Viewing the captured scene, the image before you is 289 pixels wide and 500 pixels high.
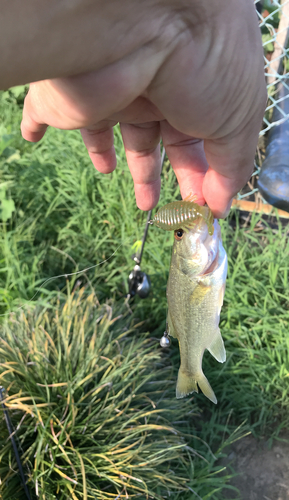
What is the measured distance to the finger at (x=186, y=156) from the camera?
1230 millimetres

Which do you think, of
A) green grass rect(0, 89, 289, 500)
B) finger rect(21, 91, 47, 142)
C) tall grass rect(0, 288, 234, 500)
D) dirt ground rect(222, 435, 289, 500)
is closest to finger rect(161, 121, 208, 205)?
finger rect(21, 91, 47, 142)

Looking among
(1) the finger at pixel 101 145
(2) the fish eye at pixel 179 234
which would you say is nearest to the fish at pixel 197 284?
(2) the fish eye at pixel 179 234

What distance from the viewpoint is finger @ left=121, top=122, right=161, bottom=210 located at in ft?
4.25

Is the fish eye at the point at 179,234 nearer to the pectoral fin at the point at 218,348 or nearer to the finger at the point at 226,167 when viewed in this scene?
the finger at the point at 226,167

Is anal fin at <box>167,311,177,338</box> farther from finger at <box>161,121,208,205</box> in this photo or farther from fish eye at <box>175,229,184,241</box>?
finger at <box>161,121,208,205</box>

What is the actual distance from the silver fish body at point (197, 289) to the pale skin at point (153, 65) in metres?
0.13

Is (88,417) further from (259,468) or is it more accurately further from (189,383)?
(259,468)

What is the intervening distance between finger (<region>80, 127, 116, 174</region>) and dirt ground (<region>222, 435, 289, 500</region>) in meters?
1.88

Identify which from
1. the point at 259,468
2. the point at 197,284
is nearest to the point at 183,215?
the point at 197,284

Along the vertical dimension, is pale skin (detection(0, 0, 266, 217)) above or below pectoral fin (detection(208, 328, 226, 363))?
above

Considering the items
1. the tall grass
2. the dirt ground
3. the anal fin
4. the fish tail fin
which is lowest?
the dirt ground

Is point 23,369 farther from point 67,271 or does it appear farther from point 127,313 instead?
point 67,271

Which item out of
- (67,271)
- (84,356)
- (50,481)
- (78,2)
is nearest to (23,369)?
(84,356)

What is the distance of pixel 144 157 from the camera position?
54.1 inches
